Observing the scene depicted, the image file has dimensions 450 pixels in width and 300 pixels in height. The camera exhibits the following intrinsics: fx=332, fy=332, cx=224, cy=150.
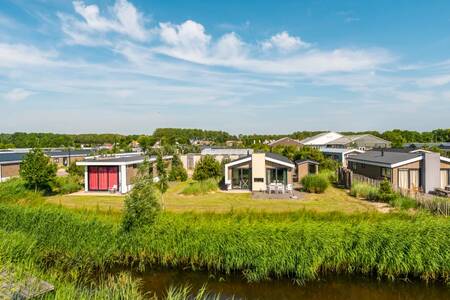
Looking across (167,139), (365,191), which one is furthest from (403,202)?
(167,139)

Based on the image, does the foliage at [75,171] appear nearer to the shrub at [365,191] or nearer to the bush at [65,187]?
the bush at [65,187]

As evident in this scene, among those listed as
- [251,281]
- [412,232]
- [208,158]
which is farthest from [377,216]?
[208,158]

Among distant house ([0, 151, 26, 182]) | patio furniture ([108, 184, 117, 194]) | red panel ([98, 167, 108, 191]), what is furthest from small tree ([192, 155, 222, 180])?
distant house ([0, 151, 26, 182])

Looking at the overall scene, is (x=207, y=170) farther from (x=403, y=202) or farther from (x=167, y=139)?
(x=167, y=139)

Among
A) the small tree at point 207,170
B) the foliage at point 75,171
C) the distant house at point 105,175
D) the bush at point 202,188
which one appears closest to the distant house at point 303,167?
the small tree at point 207,170

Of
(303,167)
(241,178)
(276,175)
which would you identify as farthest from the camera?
(303,167)
